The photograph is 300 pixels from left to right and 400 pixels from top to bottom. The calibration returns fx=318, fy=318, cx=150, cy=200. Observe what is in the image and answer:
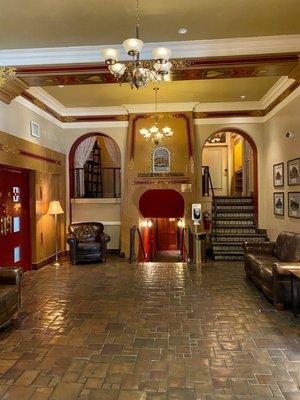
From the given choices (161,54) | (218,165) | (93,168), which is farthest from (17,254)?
(218,165)

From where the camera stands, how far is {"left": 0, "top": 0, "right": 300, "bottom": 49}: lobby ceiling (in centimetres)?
390

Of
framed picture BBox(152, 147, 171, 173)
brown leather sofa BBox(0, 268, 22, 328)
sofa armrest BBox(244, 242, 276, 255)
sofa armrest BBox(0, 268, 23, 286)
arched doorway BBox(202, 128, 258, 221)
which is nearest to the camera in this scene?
brown leather sofa BBox(0, 268, 22, 328)

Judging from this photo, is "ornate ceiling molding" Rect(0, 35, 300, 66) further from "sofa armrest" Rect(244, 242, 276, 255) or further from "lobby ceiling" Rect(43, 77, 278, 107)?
"sofa armrest" Rect(244, 242, 276, 255)

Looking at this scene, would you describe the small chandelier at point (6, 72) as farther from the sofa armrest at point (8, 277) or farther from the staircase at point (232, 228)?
the staircase at point (232, 228)

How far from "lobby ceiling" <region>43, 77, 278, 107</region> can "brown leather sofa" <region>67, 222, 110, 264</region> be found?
127 inches

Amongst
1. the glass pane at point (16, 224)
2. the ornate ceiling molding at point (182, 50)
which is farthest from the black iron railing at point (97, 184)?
the ornate ceiling molding at point (182, 50)

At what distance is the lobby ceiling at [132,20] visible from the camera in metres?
3.90

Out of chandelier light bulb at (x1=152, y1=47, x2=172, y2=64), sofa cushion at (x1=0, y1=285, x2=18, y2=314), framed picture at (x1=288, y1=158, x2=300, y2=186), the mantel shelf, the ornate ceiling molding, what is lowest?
sofa cushion at (x1=0, y1=285, x2=18, y2=314)

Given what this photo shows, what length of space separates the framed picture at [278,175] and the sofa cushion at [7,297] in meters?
5.79

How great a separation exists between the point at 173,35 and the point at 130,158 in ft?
14.2

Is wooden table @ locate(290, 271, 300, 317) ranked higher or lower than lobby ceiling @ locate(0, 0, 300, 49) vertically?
lower

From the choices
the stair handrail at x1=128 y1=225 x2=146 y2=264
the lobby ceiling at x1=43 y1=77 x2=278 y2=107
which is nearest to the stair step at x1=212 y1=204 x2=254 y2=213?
the stair handrail at x1=128 y1=225 x2=146 y2=264

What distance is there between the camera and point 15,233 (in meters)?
6.51

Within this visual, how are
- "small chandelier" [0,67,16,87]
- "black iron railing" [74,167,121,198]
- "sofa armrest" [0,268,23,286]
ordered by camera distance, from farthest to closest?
"black iron railing" [74,167,121,198] < "small chandelier" [0,67,16,87] < "sofa armrest" [0,268,23,286]
